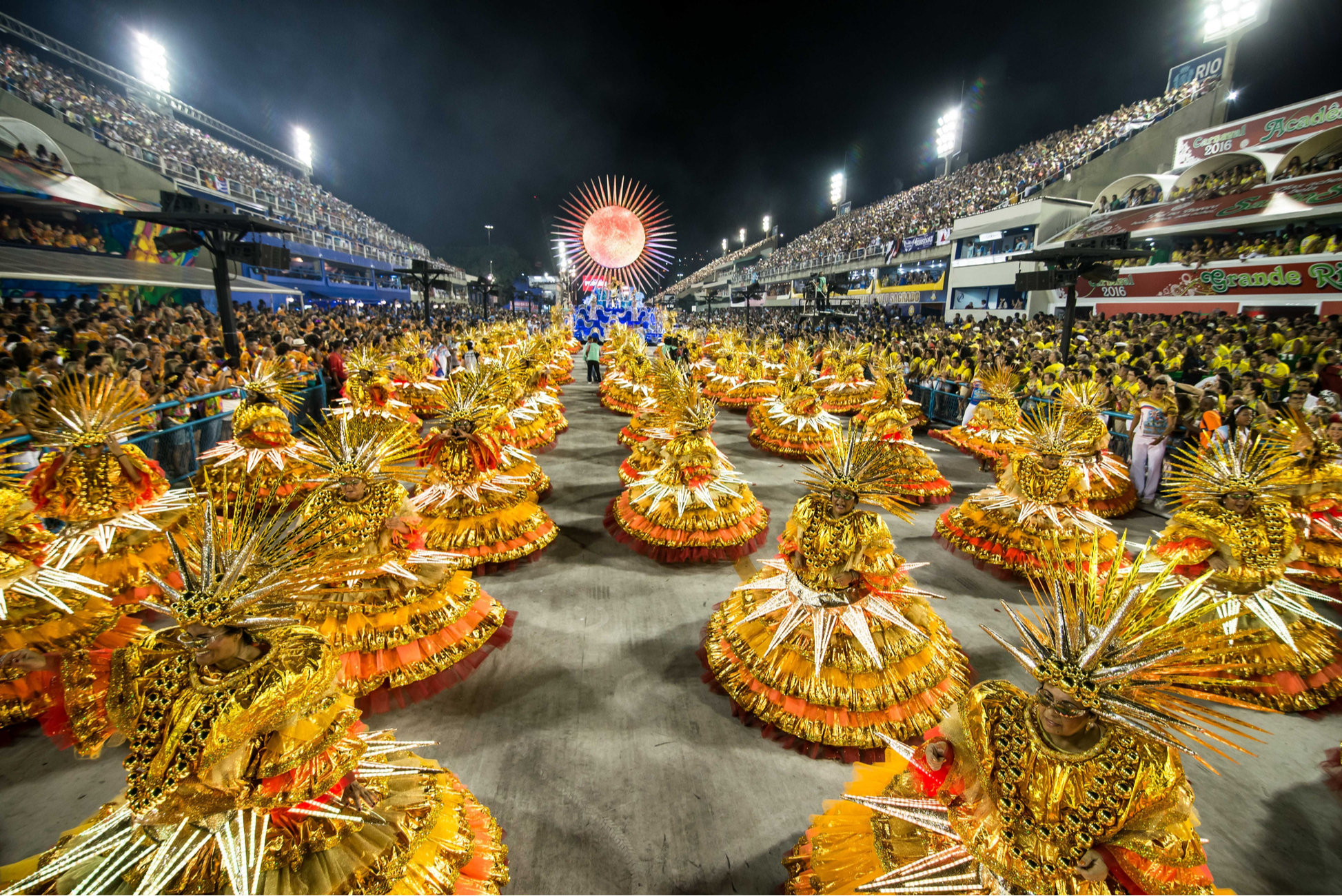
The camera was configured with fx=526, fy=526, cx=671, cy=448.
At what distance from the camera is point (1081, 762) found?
5.37 ft

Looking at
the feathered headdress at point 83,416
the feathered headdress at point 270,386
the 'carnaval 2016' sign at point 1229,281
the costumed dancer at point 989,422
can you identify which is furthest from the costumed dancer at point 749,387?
the feathered headdress at point 83,416

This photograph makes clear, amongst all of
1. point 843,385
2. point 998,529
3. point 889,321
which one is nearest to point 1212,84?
point 889,321

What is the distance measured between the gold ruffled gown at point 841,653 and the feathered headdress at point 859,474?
0.11m

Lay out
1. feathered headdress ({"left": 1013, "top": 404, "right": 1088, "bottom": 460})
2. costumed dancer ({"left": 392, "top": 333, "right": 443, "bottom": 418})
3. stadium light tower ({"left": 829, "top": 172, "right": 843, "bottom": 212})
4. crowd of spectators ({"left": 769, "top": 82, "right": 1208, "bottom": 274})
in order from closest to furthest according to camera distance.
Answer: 1. feathered headdress ({"left": 1013, "top": 404, "right": 1088, "bottom": 460})
2. costumed dancer ({"left": 392, "top": 333, "right": 443, "bottom": 418})
3. crowd of spectators ({"left": 769, "top": 82, "right": 1208, "bottom": 274})
4. stadium light tower ({"left": 829, "top": 172, "right": 843, "bottom": 212})

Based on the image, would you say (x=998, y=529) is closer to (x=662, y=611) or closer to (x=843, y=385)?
(x=662, y=611)

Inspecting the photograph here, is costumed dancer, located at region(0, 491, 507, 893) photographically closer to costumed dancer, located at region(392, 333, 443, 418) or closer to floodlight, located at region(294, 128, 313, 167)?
costumed dancer, located at region(392, 333, 443, 418)

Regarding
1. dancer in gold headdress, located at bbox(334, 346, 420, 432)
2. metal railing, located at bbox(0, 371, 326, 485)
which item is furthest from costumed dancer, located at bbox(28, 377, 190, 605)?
dancer in gold headdress, located at bbox(334, 346, 420, 432)

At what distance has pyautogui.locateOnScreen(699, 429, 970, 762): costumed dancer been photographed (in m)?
3.10

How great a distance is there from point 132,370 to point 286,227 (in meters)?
3.59

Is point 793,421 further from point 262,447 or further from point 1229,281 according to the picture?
point 1229,281

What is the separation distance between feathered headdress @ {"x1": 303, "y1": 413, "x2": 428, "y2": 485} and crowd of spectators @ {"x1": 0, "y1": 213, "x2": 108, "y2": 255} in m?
16.3

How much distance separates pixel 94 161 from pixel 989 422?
1017 inches

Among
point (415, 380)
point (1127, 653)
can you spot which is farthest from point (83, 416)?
point (1127, 653)

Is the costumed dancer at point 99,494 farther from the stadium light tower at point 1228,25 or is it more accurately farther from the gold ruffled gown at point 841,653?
the stadium light tower at point 1228,25
